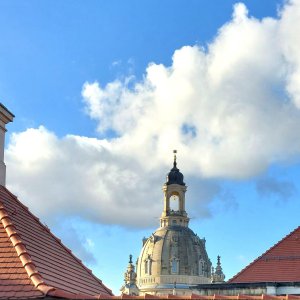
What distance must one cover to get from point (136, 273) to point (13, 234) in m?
103

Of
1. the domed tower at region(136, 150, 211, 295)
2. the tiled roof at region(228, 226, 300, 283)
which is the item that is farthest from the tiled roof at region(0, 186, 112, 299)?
the domed tower at region(136, 150, 211, 295)

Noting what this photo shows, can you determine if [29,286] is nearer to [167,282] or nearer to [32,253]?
[32,253]

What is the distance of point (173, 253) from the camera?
112438 mm

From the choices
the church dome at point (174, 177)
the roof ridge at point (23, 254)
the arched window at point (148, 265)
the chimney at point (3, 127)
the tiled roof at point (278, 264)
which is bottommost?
the roof ridge at point (23, 254)

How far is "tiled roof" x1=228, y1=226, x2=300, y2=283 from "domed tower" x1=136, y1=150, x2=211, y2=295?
8110 centimetres

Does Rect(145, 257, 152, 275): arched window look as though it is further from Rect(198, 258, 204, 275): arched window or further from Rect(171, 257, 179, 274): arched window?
Rect(198, 258, 204, 275): arched window

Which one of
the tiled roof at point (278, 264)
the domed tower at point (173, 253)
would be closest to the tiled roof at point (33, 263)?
the tiled roof at point (278, 264)

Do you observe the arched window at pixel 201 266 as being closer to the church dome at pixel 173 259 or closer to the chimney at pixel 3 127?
the church dome at pixel 173 259

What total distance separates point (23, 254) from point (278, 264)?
54.9ft

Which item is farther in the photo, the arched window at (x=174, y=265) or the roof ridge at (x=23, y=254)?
the arched window at (x=174, y=265)

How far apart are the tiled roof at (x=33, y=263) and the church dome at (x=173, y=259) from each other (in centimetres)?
9531

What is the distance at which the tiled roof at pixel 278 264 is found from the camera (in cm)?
2580

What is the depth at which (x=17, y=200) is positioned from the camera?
613 inches

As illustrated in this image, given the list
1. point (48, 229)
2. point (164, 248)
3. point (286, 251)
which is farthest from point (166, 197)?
point (48, 229)
